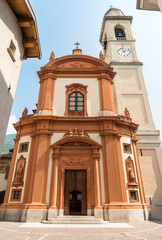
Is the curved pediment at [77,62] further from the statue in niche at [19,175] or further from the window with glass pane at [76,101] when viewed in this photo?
the statue in niche at [19,175]

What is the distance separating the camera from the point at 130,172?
12.5 m

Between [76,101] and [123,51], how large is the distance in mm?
13012

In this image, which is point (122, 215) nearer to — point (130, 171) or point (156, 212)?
point (130, 171)

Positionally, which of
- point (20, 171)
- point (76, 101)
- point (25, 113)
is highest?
point (76, 101)

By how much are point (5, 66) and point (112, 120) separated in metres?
9.99

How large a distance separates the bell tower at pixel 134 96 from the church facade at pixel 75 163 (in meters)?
2.29

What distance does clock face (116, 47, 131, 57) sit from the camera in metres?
23.2

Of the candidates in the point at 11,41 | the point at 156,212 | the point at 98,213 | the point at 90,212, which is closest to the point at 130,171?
the point at 98,213

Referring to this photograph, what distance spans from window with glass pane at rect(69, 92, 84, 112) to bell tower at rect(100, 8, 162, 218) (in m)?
5.28

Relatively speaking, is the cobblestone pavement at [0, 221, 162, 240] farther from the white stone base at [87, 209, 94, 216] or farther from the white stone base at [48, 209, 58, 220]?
the white stone base at [87, 209, 94, 216]

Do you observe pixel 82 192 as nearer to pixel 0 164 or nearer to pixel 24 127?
pixel 24 127

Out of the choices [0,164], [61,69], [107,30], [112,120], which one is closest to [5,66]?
[112,120]

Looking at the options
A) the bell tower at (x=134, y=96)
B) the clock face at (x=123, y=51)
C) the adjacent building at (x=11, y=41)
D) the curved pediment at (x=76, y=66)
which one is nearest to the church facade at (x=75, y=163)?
the curved pediment at (x=76, y=66)

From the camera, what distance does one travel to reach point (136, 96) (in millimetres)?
19672
